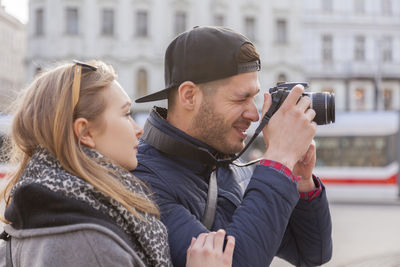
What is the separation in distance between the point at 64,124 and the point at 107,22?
91.7ft

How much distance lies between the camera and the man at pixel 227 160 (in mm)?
1560

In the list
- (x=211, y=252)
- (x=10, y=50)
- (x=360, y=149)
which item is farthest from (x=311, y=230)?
(x=10, y=50)

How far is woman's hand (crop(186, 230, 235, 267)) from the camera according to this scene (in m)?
1.44

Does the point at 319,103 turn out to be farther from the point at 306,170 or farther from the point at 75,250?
the point at 75,250

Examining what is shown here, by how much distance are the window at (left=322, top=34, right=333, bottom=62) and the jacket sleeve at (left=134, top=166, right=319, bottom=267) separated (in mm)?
31633

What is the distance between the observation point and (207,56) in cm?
176

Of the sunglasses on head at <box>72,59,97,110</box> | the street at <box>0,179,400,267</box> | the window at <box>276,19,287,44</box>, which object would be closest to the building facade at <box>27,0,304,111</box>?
the window at <box>276,19,287,44</box>

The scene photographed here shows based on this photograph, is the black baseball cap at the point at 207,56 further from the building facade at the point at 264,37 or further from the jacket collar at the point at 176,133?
the building facade at the point at 264,37

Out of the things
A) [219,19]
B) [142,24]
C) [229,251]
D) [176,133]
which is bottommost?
[229,251]

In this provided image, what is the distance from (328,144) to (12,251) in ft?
48.5

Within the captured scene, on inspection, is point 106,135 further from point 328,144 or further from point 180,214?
point 328,144

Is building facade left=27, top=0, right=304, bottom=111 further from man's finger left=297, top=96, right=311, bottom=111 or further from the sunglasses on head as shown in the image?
the sunglasses on head

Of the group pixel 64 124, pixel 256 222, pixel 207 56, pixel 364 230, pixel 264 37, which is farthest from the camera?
pixel 264 37

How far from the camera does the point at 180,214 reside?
1618 millimetres
